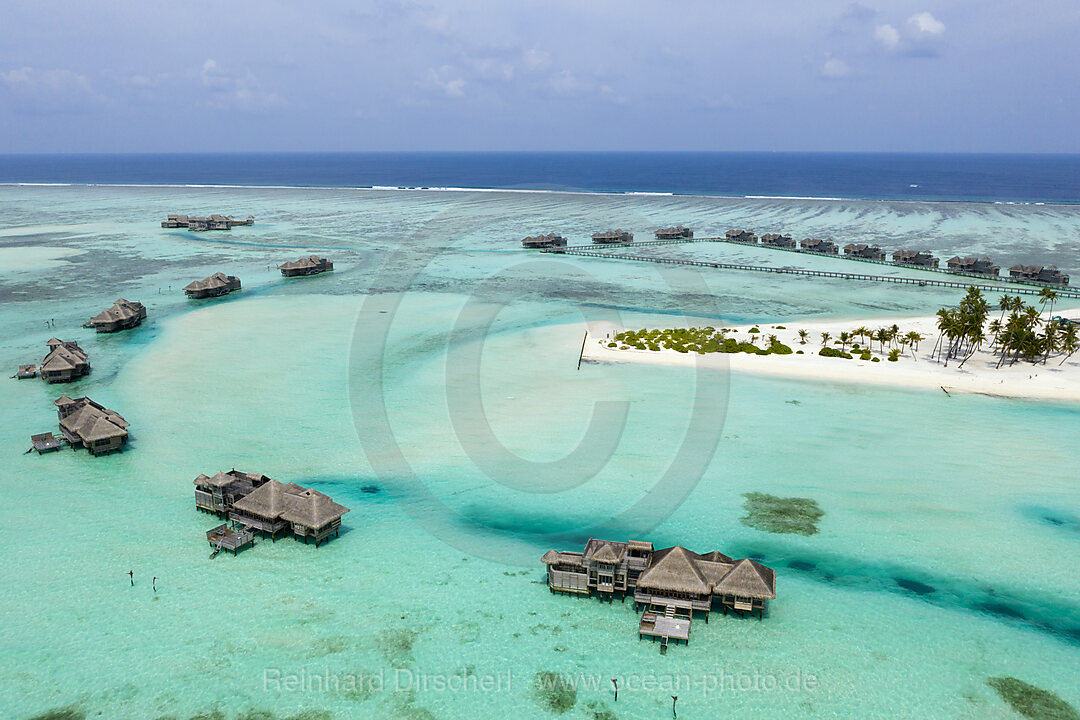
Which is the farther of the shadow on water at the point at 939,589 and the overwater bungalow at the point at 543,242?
the overwater bungalow at the point at 543,242

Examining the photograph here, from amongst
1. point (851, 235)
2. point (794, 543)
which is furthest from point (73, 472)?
point (851, 235)

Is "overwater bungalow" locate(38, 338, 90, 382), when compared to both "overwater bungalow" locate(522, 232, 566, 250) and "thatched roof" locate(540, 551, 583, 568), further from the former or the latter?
"overwater bungalow" locate(522, 232, 566, 250)

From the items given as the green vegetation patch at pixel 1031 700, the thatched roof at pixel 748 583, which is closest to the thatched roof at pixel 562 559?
the thatched roof at pixel 748 583

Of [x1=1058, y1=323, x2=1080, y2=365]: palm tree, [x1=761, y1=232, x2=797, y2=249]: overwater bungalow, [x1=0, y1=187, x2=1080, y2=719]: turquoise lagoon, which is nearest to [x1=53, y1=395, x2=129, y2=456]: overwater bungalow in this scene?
[x1=0, y1=187, x2=1080, y2=719]: turquoise lagoon

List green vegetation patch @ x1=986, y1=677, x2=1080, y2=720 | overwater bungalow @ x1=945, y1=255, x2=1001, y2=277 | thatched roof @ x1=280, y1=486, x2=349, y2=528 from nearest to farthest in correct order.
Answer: green vegetation patch @ x1=986, y1=677, x2=1080, y2=720, thatched roof @ x1=280, y1=486, x2=349, y2=528, overwater bungalow @ x1=945, y1=255, x2=1001, y2=277

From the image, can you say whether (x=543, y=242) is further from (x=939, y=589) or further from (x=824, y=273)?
(x=939, y=589)

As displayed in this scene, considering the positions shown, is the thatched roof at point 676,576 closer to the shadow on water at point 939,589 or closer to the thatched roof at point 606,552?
the thatched roof at point 606,552
